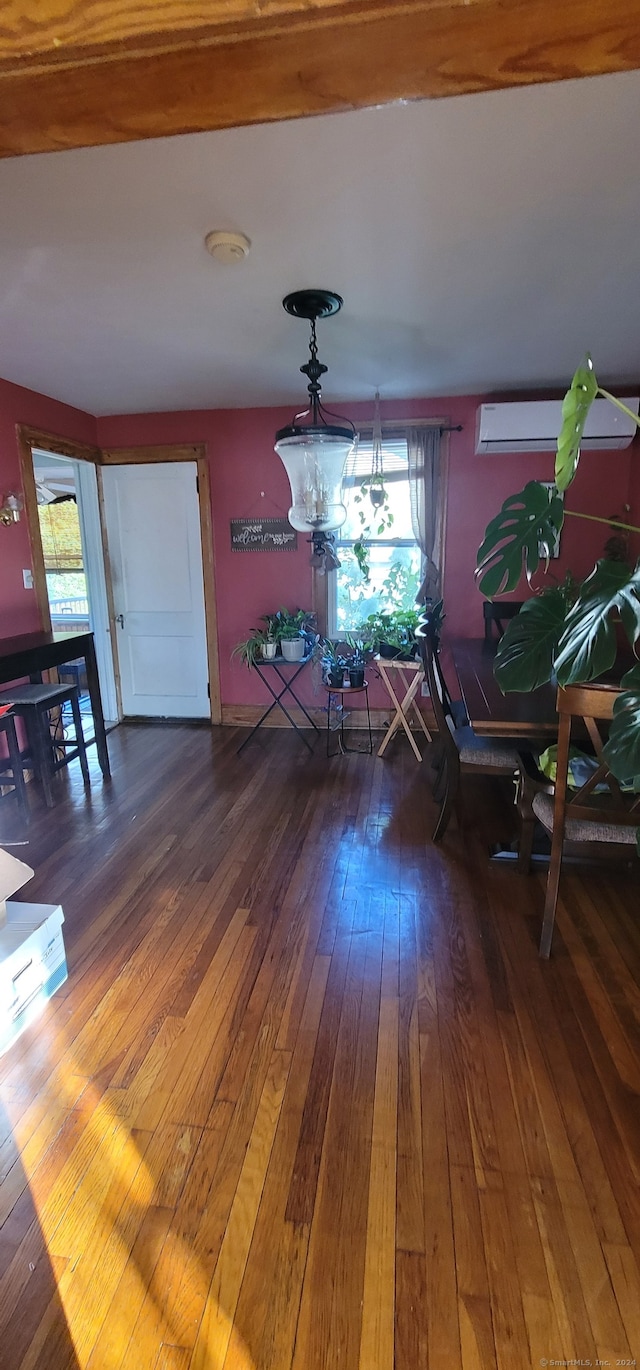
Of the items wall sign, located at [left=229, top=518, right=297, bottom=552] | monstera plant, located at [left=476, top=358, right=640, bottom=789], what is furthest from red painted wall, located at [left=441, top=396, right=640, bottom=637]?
monstera plant, located at [left=476, top=358, right=640, bottom=789]

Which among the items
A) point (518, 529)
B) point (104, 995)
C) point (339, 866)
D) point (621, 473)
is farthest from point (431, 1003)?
point (621, 473)

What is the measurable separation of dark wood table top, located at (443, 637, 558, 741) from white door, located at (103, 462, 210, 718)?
2.33m

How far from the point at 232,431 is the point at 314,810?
2.86 metres

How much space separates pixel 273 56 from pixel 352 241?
1397mm

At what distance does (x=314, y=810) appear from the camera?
3.12m

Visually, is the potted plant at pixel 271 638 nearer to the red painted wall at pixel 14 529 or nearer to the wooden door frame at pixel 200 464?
the wooden door frame at pixel 200 464

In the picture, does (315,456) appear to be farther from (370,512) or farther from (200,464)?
(200,464)

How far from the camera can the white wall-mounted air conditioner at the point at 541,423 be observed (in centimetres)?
364

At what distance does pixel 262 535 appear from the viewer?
434 cm

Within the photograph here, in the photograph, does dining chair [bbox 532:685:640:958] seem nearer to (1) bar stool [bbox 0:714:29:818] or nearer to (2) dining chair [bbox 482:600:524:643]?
(2) dining chair [bbox 482:600:524:643]

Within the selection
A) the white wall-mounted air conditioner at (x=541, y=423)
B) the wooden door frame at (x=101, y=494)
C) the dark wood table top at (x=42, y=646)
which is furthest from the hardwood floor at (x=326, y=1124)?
the white wall-mounted air conditioner at (x=541, y=423)

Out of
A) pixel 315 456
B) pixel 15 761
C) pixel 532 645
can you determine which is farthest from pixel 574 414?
pixel 15 761

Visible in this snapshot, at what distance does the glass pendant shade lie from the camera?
217cm

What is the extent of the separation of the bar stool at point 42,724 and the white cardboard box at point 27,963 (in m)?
1.53
